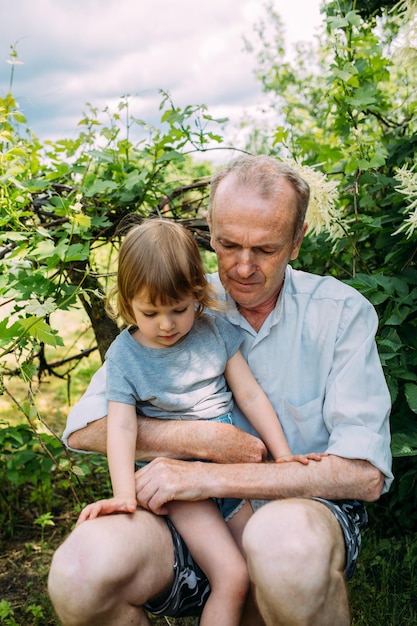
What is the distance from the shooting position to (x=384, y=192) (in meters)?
2.99

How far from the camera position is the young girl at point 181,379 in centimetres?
181

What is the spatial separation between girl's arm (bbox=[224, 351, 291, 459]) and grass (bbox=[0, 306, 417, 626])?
86cm

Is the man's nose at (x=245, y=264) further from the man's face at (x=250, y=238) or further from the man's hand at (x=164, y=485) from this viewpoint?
the man's hand at (x=164, y=485)

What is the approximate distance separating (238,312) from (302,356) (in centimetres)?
27

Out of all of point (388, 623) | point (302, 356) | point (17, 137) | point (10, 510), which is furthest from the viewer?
point (10, 510)

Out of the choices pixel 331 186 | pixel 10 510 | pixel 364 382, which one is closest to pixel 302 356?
pixel 364 382

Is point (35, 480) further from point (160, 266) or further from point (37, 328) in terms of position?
point (160, 266)

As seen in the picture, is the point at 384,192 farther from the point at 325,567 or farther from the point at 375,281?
the point at 325,567

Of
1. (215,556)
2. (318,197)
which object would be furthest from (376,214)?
(215,556)

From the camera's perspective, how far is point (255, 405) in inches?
80.8

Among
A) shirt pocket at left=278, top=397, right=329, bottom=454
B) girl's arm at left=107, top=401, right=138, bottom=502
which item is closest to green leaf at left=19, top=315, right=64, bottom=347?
girl's arm at left=107, top=401, right=138, bottom=502

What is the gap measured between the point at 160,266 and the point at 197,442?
0.54 metres

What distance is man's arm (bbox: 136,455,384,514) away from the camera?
72.1 inches

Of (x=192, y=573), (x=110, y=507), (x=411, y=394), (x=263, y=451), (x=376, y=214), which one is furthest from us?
(x=376, y=214)
